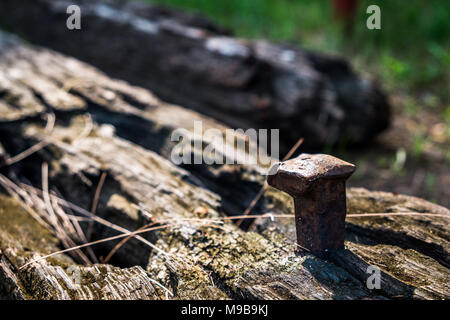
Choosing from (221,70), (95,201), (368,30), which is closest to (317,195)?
(95,201)

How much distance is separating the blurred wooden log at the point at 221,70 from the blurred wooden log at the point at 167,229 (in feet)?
2.11

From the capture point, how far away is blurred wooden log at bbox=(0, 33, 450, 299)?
1312mm

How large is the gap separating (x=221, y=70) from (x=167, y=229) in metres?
1.78

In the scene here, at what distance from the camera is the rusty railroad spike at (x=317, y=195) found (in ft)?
4.20

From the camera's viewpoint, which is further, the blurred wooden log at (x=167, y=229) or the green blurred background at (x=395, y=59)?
the green blurred background at (x=395, y=59)

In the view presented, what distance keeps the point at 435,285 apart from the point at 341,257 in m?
0.29

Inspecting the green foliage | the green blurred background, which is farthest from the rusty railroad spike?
the green foliage

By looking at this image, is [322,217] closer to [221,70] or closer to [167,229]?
[167,229]

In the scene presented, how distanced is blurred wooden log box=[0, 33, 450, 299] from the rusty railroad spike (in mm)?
62

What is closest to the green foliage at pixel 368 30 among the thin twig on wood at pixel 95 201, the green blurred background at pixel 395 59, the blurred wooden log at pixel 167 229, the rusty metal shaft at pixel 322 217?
the green blurred background at pixel 395 59

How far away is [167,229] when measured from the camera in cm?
161

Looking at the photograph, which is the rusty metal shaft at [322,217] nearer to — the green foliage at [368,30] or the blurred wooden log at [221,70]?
the blurred wooden log at [221,70]

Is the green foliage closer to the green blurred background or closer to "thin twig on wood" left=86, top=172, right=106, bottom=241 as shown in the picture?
the green blurred background
